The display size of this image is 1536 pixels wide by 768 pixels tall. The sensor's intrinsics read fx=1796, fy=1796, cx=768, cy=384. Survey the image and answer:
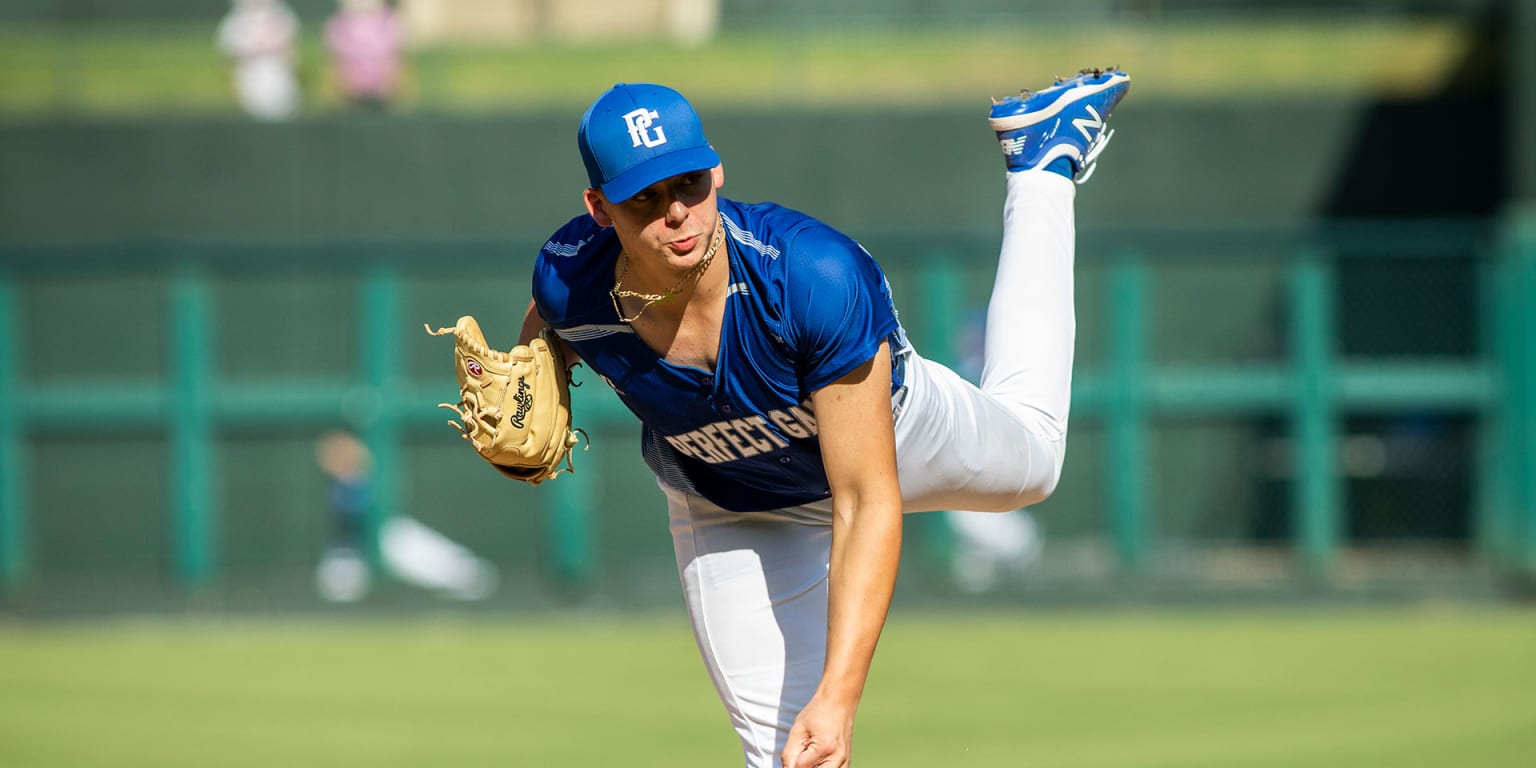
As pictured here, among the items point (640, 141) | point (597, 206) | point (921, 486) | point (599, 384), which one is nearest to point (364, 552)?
point (599, 384)

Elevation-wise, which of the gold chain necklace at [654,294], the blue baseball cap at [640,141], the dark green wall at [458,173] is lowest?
the gold chain necklace at [654,294]

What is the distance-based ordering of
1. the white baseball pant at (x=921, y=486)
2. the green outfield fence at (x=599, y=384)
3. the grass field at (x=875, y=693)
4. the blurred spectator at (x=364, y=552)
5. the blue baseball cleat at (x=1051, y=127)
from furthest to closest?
the blurred spectator at (x=364, y=552)
the green outfield fence at (x=599, y=384)
the grass field at (x=875, y=693)
the blue baseball cleat at (x=1051, y=127)
the white baseball pant at (x=921, y=486)

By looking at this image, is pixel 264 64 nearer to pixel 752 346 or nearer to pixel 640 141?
pixel 752 346

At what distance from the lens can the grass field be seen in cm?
815

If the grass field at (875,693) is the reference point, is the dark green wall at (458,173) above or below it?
above

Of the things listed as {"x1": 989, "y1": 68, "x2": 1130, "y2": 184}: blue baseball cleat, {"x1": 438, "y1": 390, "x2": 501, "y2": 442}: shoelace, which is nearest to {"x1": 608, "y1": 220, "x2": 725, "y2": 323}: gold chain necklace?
{"x1": 438, "y1": 390, "x2": 501, "y2": 442}: shoelace

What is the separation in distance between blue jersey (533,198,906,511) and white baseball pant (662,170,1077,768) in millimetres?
128

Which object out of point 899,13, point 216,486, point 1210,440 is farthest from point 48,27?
point 1210,440

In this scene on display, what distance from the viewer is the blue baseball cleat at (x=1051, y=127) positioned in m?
5.43

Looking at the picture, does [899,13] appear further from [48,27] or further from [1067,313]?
[1067,313]

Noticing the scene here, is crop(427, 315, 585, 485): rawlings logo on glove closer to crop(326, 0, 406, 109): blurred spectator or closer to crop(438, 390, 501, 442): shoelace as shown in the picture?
crop(438, 390, 501, 442): shoelace

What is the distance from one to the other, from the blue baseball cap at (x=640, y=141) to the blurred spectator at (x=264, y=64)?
44.0ft

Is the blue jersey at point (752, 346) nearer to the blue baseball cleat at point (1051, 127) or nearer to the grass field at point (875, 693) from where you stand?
the blue baseball cleat at point (1051, 127)

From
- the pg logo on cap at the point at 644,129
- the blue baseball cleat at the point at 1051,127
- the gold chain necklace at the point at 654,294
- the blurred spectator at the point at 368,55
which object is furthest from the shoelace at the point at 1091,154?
the blurred spectator at the point at 368,55
